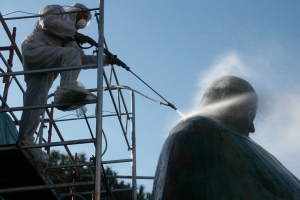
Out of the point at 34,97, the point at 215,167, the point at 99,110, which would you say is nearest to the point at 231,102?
the point at 215,167

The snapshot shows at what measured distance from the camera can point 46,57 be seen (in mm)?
5352

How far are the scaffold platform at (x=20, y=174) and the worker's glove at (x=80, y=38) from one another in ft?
4.52

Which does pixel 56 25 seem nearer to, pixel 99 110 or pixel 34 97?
pixel 34 97

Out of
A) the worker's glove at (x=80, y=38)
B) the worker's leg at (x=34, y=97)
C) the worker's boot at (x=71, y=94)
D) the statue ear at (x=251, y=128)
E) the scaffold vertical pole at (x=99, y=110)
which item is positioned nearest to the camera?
the scaffold vertical pole at (x=99, y=110)

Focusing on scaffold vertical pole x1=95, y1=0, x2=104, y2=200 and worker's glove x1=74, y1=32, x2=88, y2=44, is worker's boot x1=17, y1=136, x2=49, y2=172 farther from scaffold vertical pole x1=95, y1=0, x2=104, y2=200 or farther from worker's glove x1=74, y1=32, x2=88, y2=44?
worker's glove x1=74, y1=32, x2=88, y2=44

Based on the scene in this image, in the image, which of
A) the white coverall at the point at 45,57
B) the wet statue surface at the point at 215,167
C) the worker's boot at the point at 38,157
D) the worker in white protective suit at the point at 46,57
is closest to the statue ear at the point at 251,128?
the wet statue surface at the point at 215,167

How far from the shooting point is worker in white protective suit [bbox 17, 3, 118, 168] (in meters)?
5.15

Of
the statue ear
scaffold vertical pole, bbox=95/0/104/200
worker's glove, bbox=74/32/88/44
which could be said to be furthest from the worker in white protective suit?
the statue ear

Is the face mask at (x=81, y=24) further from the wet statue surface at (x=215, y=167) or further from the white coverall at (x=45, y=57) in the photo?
the wet statue surface at (x=215, y=167)

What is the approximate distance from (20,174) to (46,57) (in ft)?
3.68

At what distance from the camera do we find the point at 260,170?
4414 millimetres

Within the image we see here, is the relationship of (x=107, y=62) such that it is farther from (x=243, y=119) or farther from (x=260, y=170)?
(x=260, y=170)

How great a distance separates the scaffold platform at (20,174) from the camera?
15.8 ft

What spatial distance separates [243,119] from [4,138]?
9.10ft
